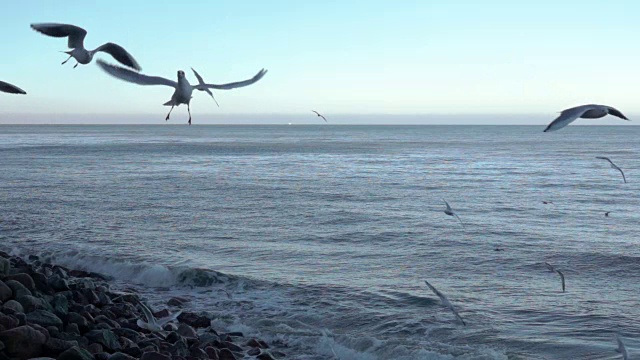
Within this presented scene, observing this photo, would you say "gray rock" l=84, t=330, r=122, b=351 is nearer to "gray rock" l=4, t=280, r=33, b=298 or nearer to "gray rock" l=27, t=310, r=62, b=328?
"gray rock" l=27, t=310, r=62, b=328

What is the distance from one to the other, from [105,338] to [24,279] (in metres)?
2.29

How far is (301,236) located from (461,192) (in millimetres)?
13938

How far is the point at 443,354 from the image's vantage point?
1088 cm

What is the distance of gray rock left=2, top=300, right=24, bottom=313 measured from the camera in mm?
9237

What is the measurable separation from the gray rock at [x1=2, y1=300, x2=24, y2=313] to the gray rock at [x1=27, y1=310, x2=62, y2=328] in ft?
0.44

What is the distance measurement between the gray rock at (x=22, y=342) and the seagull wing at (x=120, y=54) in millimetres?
3182

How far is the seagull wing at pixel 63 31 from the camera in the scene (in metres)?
8.87

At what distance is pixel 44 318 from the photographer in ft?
31.0

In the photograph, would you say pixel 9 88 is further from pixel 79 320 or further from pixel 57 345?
pixel 57 345

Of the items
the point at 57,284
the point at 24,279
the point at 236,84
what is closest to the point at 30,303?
the point at 24,279

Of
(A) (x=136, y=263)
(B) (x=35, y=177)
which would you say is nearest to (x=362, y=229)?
(A) (x=136, y=263)

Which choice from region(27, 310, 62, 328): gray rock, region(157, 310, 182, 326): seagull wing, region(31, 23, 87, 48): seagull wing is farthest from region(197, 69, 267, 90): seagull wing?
region(157, 310, 182, 326): seagull wing

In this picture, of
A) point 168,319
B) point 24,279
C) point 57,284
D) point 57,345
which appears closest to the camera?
point 57,345

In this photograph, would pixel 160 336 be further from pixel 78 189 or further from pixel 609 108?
pixel 78 189
